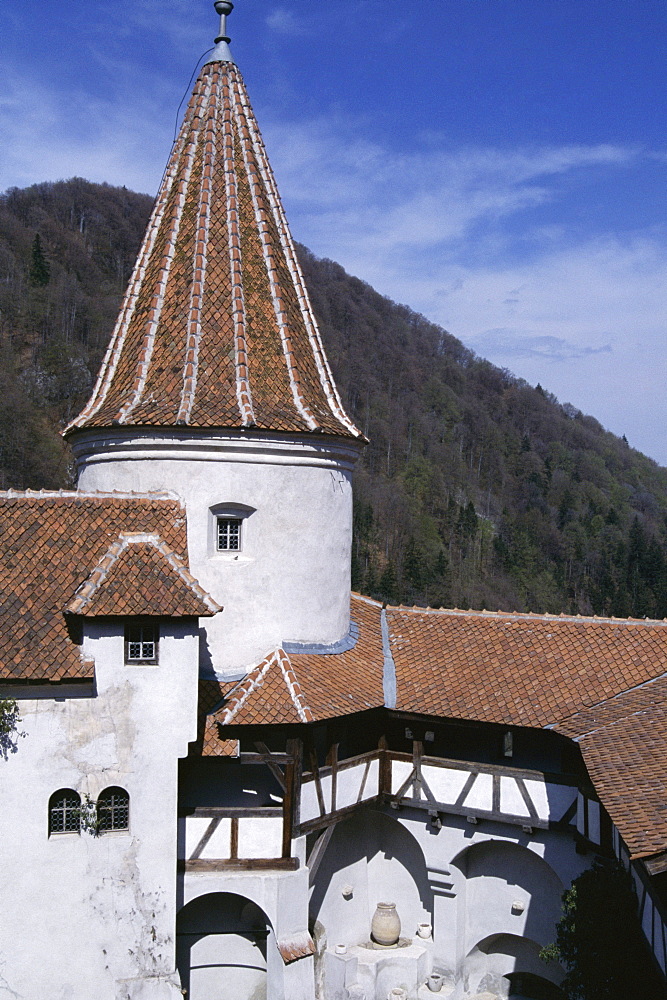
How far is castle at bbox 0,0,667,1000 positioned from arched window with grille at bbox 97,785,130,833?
71 millimetres

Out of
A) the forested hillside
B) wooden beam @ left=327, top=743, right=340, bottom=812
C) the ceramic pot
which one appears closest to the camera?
wooden beam @ left=327, top=743, right=340, bottom=812

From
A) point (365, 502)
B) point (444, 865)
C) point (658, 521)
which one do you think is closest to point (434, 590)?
point (365, 502)

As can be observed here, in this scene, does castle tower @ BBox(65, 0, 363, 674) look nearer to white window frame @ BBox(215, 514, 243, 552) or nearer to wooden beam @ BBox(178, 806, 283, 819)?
white window frame @ BBox(215, 514, 243, 552)

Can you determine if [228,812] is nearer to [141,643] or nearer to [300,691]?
[300,691]

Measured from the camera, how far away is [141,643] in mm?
15016

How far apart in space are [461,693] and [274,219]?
10219mm

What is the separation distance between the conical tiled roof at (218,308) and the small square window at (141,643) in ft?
12.7

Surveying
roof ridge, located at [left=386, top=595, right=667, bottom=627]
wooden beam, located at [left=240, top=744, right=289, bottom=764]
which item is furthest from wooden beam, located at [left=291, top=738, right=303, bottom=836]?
roof ridge, located at [left=386, top=595, right=667, bottom=627]

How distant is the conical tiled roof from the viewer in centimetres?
1750

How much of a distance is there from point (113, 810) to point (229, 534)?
17.1ft

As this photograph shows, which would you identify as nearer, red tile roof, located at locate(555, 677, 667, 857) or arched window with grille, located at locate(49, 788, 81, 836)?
red tile roof, located at locate(555, 677, 667, 857)

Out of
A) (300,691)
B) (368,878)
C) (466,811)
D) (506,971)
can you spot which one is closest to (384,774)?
(466,811)

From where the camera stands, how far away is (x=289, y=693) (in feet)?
52.7

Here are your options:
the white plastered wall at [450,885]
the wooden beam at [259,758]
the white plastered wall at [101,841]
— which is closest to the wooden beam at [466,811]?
the white plastered wall at [450,885]
